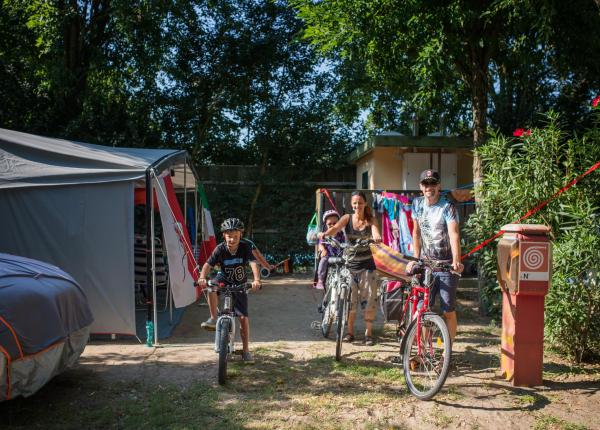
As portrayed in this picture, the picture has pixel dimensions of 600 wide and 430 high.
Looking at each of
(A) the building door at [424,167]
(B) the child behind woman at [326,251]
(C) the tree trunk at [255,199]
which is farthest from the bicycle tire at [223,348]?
(C) the tree trunk at [255,199]

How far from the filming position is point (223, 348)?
4.56m

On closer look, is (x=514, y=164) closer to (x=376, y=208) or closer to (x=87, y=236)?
(x=376, y=208)

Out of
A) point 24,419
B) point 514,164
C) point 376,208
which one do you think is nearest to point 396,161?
point 376,208

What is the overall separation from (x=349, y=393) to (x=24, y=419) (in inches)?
99.1

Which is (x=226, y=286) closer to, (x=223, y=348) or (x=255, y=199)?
(x=223, y=348)

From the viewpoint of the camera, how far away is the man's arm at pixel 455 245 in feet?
14.8

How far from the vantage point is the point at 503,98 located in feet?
42.9

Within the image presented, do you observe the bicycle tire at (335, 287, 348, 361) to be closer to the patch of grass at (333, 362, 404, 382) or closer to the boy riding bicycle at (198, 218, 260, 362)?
the patch of grass at (333, 362, 404, 382)

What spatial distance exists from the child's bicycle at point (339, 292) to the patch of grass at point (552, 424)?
6.50ft

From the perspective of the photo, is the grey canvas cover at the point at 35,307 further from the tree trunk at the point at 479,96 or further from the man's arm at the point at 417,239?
the tree trunk at the point at 479,96

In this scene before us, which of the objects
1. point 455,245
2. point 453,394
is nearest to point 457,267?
point 455,245

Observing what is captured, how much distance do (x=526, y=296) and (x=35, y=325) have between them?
12.8ft

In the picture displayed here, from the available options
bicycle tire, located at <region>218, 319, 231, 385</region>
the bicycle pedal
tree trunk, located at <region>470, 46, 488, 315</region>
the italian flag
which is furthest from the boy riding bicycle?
the italian flag

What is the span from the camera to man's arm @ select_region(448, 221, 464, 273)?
450cm
